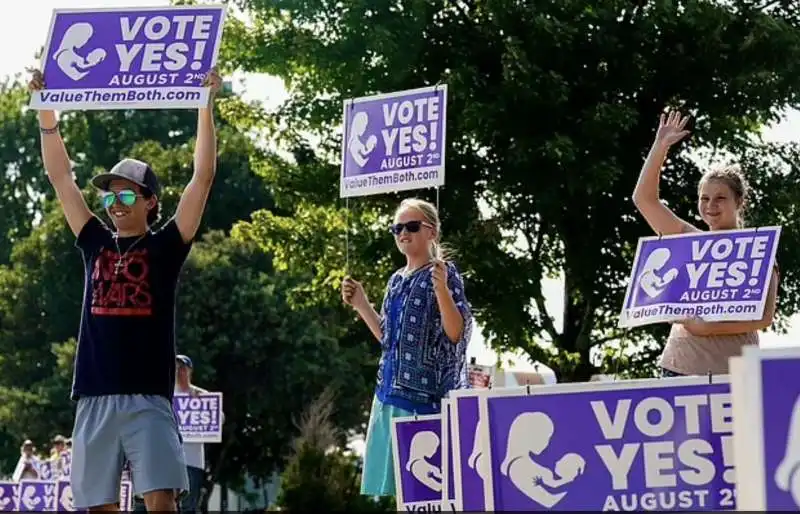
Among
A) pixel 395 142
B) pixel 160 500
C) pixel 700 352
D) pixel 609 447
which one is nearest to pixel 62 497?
pixel 395 142

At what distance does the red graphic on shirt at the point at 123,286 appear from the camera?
6680 mm

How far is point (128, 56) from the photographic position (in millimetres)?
8484

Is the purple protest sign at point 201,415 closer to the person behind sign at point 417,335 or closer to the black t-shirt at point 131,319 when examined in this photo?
the person behind sign at point 417,335

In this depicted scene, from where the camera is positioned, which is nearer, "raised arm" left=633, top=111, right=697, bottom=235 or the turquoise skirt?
the turquoise skirt

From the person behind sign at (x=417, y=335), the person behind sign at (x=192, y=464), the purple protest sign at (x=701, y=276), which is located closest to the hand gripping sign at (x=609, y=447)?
the person behind sign at (x=417, y=335)

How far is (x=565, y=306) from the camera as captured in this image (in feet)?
91.4

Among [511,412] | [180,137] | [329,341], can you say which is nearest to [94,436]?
[511,412]

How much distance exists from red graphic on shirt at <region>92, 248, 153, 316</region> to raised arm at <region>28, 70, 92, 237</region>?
9.1 inches

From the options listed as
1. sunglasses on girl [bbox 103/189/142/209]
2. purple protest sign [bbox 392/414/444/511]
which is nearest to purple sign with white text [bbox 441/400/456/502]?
purple protest sign [bbox 392/414/444/511]

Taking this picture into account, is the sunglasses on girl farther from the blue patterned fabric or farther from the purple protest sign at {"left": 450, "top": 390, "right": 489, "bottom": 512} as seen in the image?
the blue patterned fabric

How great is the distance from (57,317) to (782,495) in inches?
1734

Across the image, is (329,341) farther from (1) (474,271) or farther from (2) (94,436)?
(2) (94,436)

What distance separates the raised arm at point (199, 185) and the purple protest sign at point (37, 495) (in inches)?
369

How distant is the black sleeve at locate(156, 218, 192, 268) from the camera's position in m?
6.82
